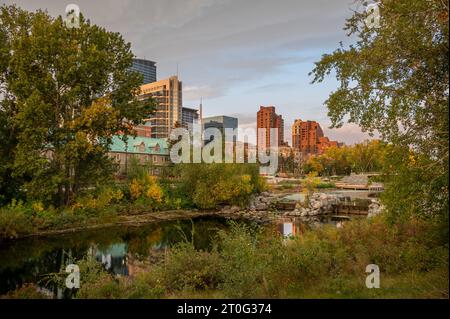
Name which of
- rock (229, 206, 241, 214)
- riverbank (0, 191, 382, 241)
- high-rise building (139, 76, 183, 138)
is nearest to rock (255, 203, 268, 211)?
riverbank (0, 191, 382, 241)

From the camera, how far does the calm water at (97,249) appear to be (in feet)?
57.3

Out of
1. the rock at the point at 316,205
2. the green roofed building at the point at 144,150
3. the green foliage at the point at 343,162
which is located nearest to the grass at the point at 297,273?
the rock at the point at 316,205

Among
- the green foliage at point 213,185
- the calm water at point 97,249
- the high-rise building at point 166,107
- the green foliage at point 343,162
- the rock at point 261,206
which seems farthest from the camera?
the high-rise building at point 166,107

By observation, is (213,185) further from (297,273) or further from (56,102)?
(297,273)

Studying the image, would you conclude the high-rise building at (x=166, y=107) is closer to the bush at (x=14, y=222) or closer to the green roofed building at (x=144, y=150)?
the green roofed building at (x=144, y=150)

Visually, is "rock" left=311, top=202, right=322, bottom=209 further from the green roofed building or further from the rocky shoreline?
the green roofed building

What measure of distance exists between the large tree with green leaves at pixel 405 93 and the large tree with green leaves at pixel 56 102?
2323cm

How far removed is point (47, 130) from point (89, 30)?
8.98 metres

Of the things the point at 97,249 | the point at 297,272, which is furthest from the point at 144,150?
the point at 297,272

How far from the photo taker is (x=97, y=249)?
2298 cm

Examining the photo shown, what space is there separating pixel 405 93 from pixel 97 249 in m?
20.1
